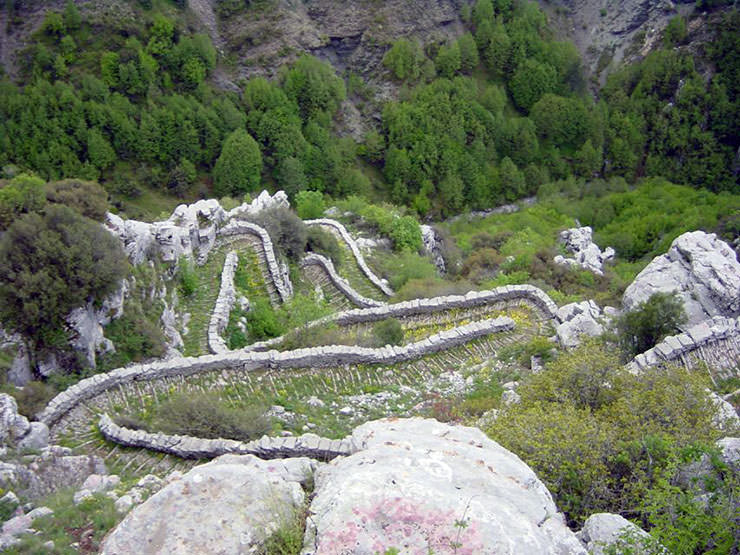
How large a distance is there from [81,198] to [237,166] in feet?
116

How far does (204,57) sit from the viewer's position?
58.8m

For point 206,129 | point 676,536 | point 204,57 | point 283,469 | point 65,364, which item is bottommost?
point 206,129

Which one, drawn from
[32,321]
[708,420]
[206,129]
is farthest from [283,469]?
[206,129]

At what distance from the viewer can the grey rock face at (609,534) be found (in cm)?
638

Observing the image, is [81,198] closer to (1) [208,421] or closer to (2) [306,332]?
(2) [306,332]

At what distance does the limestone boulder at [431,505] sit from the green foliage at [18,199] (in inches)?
536

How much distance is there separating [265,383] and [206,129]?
45.2m

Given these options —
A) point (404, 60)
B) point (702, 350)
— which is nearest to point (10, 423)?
point (702, 350)

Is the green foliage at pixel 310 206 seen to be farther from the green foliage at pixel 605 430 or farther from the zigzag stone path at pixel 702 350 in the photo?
the green foliage at pixel 605 430

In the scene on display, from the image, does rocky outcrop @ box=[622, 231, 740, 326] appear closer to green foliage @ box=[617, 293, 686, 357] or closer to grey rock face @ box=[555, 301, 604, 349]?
green foliage @ box=[617, 293, 686, 357]

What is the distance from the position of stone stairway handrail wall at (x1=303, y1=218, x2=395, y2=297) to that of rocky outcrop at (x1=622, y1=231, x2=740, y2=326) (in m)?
10.7

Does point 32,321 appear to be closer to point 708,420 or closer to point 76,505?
point 76,505

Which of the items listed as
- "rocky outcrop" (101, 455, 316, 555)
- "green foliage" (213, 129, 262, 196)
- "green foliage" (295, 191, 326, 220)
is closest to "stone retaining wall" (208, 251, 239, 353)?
"green foliage" (295, 191, 326, 220)

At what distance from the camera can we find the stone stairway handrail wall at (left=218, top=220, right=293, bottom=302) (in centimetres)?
2364
